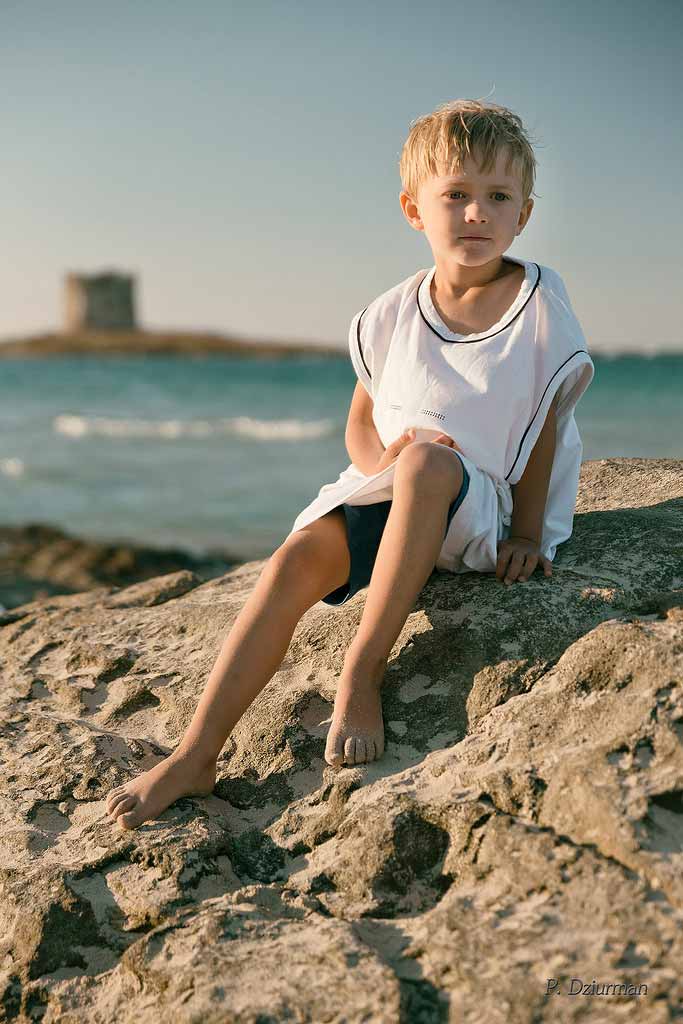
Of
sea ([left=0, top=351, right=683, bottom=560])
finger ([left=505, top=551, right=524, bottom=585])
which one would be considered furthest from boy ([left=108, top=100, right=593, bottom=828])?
sea ([left=0, top=351, right=683, bottom=560])

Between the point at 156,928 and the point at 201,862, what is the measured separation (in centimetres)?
17

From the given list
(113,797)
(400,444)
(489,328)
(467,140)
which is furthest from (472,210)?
(113,797)

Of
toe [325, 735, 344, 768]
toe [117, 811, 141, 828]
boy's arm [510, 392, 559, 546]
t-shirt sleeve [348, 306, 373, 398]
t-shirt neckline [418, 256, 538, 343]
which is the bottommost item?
toe [117, 811, 141, 828]

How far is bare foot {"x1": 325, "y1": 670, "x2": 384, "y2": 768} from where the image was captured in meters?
1.90

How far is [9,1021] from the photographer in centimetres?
160

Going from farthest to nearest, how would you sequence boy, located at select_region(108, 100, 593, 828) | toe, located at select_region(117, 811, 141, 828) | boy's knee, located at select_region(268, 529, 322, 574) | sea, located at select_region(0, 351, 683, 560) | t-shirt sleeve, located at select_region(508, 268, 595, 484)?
1. sea, located at select_region(0, 351, 683, 560)
2. t-shirt sleeve, located at select_region(508, 268, 595, 484)
3. boy's knee, located at select_region(268, 529, 322, 574)
4. boy, located at select_region(108, 100, 593, 828)
5. toe, located at select_region(117, 811, 141, 828)

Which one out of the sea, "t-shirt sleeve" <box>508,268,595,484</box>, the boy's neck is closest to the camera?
"t-shirt sleeve" <box>508,268,595,484</box>

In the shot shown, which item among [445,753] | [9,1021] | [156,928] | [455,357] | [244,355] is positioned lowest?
[244,355]

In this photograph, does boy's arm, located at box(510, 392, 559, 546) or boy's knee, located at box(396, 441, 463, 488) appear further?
boy's arm, located at box(510, 392, 559, 546)

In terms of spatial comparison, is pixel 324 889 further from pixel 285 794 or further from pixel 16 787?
pixel 16 787

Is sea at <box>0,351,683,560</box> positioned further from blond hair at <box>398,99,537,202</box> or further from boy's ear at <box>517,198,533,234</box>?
blond hair at <box>398,99,537,202</box>

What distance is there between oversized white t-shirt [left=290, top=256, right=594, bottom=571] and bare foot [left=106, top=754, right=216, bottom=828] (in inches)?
23.8

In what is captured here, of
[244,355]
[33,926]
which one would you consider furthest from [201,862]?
[244,355]

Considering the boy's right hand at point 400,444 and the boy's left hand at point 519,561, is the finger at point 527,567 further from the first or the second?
the boy's right hand at point 400,444
